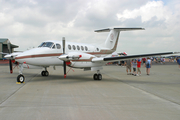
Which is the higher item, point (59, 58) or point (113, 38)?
point (113, 38)

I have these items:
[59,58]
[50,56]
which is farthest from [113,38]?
[59,58]

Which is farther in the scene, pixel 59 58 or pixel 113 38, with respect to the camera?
pixel 113 38

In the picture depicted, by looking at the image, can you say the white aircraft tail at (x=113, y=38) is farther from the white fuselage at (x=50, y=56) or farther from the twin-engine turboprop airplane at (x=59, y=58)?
the white fuselage at (x=50, y=56)

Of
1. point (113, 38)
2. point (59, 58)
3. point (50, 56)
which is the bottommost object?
point (59, 58)

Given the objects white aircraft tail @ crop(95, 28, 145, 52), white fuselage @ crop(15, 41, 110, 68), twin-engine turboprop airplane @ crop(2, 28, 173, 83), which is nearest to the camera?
twin-engine turboprop airplane @ crop(2, 28, 173, 83)

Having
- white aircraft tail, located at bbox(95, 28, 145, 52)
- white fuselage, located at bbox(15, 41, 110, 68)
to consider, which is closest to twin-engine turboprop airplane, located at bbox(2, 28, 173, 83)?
white fuselage, located at bbox(15, 41, 110, 68)

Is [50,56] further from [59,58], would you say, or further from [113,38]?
[113,38]

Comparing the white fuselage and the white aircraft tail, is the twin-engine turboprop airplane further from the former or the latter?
the white aircraft tail

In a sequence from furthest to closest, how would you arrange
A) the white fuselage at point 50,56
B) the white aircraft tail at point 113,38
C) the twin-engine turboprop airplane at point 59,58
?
1. the white aircraft tail at point 113,38
2. the white fuselage at point 50,56
3. the twin-engine turboprop airplane at point 59,58

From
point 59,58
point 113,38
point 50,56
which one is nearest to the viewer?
point 59,58

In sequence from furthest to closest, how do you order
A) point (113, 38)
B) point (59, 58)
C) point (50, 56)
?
point (113, 38), point (50, 56), point (59, 58)

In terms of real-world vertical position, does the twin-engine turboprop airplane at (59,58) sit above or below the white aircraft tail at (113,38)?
below

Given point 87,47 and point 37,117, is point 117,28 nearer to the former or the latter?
point 87,47

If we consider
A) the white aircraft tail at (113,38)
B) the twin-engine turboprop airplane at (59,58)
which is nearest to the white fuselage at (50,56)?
the twin-engine turboprop airplane at (59,58)
